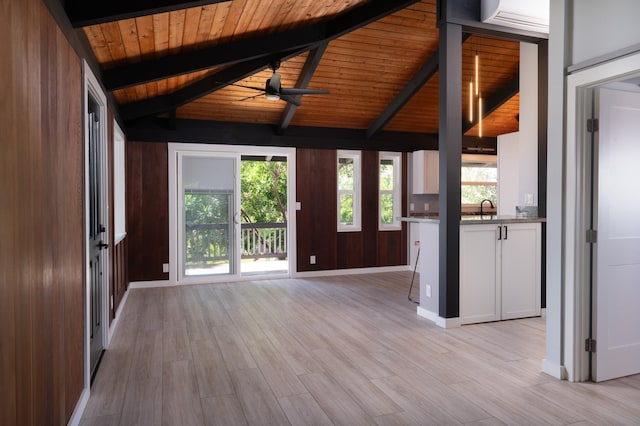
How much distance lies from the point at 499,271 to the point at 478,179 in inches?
174

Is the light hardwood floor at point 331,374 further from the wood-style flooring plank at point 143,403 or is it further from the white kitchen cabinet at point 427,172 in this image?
the white kitchen cabinet at point 427,172

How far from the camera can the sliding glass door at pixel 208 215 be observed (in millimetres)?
6805

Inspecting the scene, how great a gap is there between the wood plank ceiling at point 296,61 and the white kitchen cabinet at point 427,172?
23.9 inches

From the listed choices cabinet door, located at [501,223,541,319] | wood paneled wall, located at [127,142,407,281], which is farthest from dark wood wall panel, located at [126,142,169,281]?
cabinet door, located at [501,223,541,319]

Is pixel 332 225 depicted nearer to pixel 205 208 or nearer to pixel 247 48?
pixel 205 208

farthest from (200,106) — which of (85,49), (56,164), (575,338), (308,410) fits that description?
(575,338)

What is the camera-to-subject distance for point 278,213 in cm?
1145

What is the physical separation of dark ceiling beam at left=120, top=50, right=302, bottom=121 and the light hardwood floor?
8.35 ft

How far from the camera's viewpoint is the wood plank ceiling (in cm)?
375

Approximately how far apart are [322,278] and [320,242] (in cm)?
64

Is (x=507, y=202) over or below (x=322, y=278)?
over

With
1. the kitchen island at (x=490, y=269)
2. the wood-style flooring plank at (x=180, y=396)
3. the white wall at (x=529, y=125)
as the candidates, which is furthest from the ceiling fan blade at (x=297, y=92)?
the wood-style flooring plank at (x=180, y=396)

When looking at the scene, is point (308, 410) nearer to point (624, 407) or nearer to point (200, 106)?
point (624, 407)

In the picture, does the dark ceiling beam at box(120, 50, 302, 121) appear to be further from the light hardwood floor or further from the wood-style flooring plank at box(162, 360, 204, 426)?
the wood-style flooring plank at box(162, 360, 204, 426)
